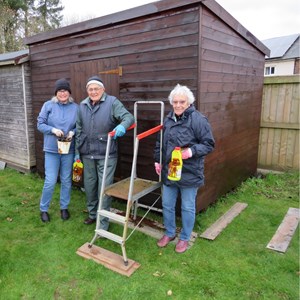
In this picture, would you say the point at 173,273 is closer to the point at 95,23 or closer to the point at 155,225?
the point at 155,225

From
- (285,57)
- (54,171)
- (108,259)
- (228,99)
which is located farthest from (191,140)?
(285,57)

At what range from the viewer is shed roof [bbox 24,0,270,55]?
341 centimetres

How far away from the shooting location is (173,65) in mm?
3574

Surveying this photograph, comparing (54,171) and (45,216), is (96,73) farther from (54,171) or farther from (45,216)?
(45,216)

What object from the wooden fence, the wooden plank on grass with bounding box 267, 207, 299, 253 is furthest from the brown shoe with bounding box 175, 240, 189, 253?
the wooden fence

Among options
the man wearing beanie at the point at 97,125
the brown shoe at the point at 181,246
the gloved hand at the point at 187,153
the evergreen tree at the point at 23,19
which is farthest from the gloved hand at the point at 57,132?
the evergreen tree at the point at 23,19

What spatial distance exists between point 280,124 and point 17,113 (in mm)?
5387

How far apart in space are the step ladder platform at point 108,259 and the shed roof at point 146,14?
2882 mm

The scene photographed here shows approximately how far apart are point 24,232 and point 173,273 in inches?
77.9

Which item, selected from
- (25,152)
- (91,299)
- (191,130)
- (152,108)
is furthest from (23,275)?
(25,152)

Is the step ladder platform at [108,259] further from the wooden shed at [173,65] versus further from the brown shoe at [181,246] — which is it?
the wooden shed at [173,65]

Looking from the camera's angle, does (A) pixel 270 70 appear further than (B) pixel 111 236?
Yes

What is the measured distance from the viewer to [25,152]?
20.0 feet

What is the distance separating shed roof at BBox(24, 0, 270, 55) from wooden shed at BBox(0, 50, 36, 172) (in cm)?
95
